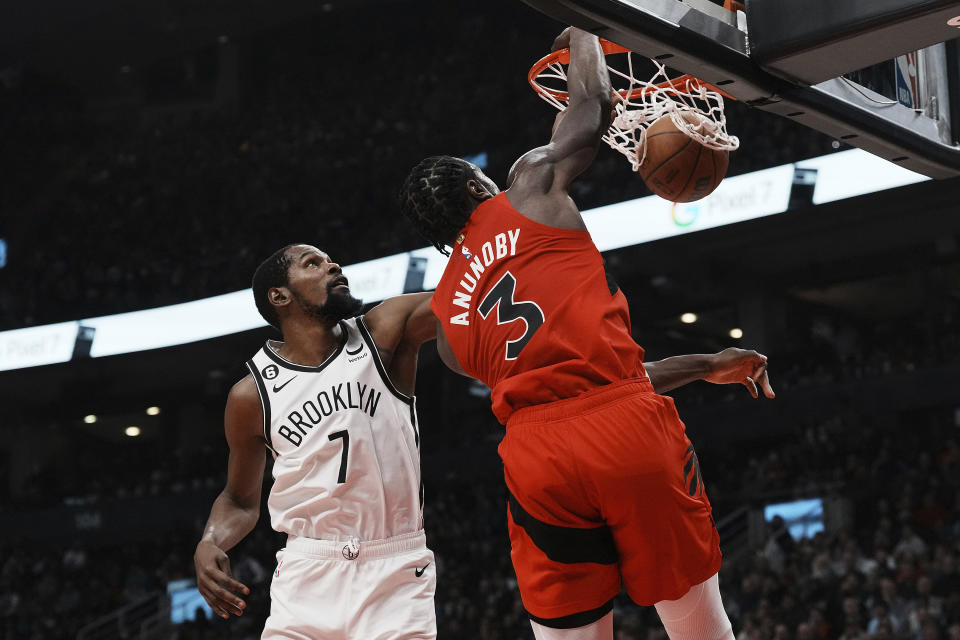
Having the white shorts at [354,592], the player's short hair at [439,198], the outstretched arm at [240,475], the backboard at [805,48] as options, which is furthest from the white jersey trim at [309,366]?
the backboard at [805,48]

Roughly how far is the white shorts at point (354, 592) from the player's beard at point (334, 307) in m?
0.67

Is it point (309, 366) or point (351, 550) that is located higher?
point (309, 366)

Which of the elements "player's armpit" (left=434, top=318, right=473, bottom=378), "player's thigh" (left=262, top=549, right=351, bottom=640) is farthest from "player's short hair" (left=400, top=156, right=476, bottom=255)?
"player's thigh" (left=262, top=549, right=351, bottom=640)

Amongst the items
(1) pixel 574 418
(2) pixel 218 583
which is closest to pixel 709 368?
(1) pixel 574 418

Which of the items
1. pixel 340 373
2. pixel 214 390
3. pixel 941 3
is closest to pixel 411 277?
pixel 214 390

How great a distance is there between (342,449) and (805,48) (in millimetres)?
1636

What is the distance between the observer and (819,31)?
2654 mm

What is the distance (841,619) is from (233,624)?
817cm

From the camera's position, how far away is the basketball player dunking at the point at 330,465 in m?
3.15

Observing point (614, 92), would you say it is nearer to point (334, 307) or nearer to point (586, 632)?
point (334, 307)

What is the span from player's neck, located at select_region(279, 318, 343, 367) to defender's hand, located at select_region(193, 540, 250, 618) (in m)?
0.63

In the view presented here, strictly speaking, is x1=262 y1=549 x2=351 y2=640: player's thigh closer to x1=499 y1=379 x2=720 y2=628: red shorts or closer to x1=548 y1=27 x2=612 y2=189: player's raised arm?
x1=499 y1=379 x2=720 y2=628: red shorts

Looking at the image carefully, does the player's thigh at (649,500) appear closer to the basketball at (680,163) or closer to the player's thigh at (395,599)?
the player's thigh at (395,599)

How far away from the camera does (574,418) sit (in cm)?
255
